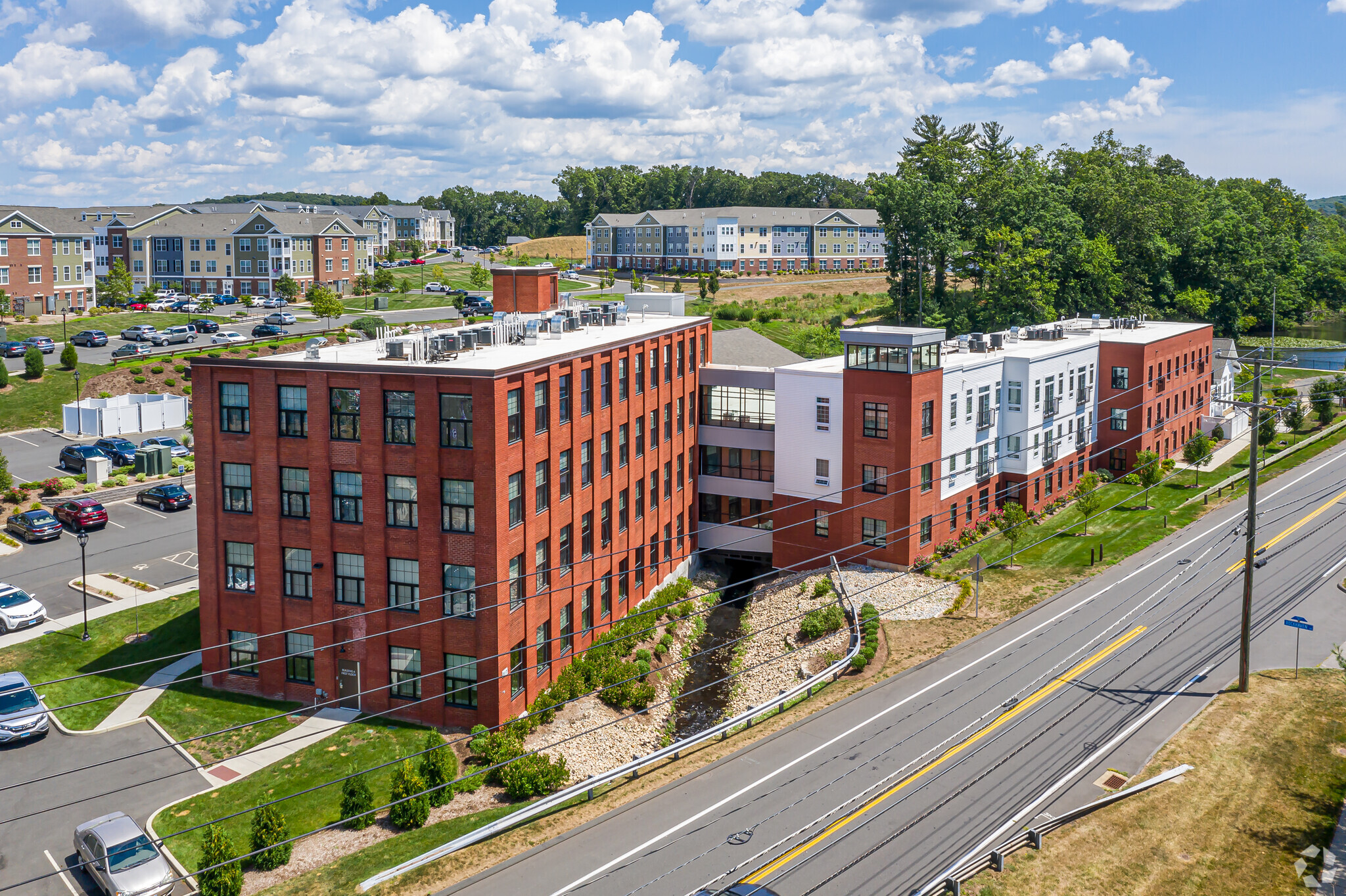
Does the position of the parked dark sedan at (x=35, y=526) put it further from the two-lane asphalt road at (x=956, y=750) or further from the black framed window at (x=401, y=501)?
the two-lane asphalt road at (x=956, y=750)

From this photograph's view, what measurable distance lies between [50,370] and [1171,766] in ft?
292

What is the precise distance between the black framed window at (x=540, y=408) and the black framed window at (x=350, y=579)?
8122 millimetres

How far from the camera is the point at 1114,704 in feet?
118

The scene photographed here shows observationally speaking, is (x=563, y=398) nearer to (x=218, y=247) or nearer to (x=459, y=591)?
(x=459, y=591)

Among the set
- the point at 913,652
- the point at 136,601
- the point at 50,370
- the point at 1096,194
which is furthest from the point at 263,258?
the point at 913,652

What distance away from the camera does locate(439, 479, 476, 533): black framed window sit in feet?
117

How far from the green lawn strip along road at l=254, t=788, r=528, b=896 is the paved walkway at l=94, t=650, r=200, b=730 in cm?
801

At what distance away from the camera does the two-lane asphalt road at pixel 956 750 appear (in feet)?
88.3

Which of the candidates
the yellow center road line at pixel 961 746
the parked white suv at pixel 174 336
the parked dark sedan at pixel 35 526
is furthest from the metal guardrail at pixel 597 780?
the parked white suv at pixel 174 336

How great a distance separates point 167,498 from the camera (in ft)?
201

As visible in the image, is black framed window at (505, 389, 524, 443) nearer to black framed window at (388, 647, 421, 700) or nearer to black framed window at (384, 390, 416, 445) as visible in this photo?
black framed window at (384, 390, 416, 445)

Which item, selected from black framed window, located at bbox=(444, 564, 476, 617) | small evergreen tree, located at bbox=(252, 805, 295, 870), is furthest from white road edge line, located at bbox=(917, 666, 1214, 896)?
black framed window, located at bbox=(444, 564, 476, 617)

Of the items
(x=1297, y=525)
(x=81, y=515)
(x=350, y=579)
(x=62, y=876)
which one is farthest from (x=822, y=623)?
(x=81, y=515)

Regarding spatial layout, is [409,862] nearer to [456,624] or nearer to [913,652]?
[456,624]
